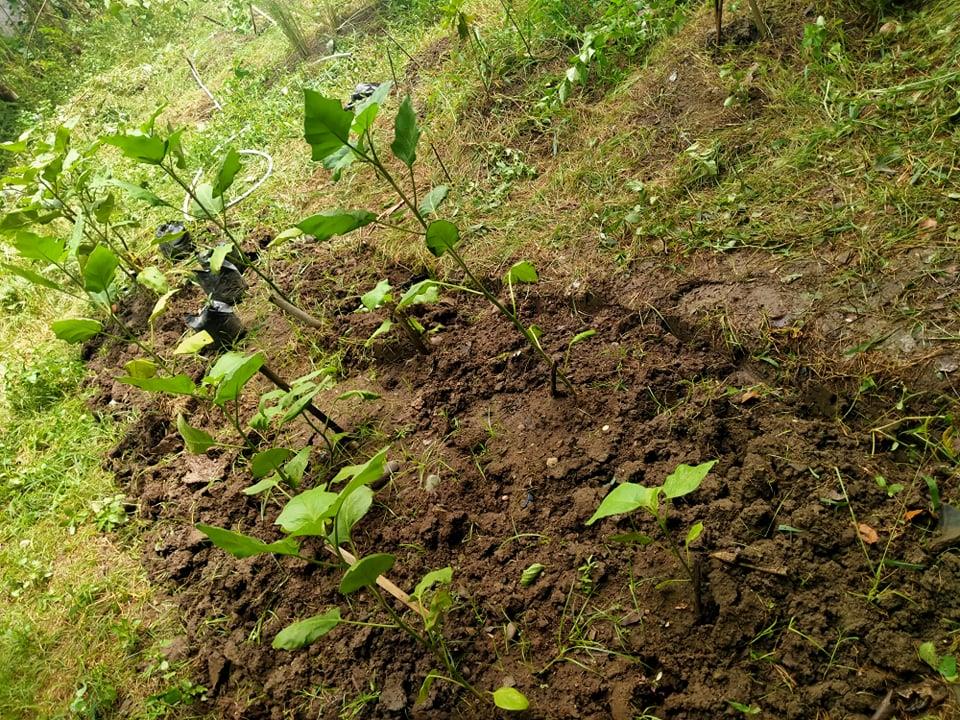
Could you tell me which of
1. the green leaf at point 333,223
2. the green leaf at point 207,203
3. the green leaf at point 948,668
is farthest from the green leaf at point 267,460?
the green leaf at point 948,668

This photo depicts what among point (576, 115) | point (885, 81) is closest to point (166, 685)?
point (576, 115)

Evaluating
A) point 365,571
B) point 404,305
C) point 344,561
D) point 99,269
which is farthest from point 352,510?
point 99,269

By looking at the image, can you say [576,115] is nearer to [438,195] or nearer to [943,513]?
[438,195]

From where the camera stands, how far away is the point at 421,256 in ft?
8.37

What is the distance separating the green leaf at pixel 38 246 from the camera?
211 centimetres

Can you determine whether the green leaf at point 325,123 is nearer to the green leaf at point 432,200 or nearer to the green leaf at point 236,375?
the green leaf at point 432,200

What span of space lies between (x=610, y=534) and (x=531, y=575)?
0.22 meters

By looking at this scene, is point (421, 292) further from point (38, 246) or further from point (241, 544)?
point (38, 246)

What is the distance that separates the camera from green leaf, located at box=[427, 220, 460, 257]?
1.58m

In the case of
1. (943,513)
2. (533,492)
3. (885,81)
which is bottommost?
(943,513)

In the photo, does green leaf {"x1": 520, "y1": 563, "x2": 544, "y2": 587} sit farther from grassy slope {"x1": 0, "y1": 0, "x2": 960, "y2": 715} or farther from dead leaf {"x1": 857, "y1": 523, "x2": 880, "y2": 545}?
grassy slope {"x1": 0, "y1": 0, "x2": 960, "y2": 715}

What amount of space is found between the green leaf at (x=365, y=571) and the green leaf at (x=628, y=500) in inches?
15.7

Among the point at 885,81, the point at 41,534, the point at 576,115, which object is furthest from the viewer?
the point at 576,115

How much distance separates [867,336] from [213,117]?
15.2ft
